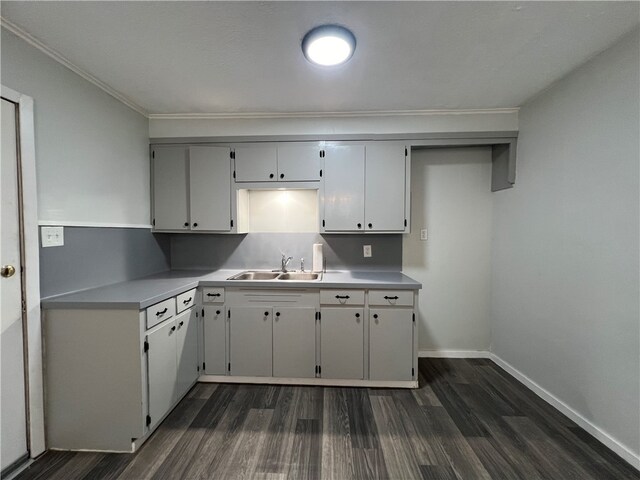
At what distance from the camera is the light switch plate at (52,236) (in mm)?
1615

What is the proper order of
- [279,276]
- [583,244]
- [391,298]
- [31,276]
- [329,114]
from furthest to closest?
[279,276] < [329,114] < [391,298] < [583,244] < [31,276]

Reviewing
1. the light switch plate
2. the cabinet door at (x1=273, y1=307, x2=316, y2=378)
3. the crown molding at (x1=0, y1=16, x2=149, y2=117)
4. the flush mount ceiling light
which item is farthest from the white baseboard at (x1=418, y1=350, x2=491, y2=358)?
the crown molding at (x1=0, y1=16, x2=149, y2=117)

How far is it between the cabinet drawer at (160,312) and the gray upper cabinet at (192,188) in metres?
0.89

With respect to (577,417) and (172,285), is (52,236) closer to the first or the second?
(172,285)

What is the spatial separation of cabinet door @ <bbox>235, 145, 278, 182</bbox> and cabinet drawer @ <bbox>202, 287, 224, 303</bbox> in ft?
3.44

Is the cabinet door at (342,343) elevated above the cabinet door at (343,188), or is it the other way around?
the cabinet door at (343,188)

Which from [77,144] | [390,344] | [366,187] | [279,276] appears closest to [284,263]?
[279,276]

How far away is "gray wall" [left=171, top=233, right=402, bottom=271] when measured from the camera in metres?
2.82

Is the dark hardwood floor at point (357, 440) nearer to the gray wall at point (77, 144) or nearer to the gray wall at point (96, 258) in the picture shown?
the gray wall at point (96, 258)

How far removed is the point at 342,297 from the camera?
2262 mm

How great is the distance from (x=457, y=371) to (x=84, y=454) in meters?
2.88

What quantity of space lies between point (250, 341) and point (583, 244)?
2570mm

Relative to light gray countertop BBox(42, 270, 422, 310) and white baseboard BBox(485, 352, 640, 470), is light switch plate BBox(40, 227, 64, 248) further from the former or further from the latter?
white baseboard BBox(485, 352, 640, 470)

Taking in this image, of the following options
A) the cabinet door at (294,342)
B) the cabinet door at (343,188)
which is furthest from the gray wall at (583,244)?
the cabinet door at (294,342)
